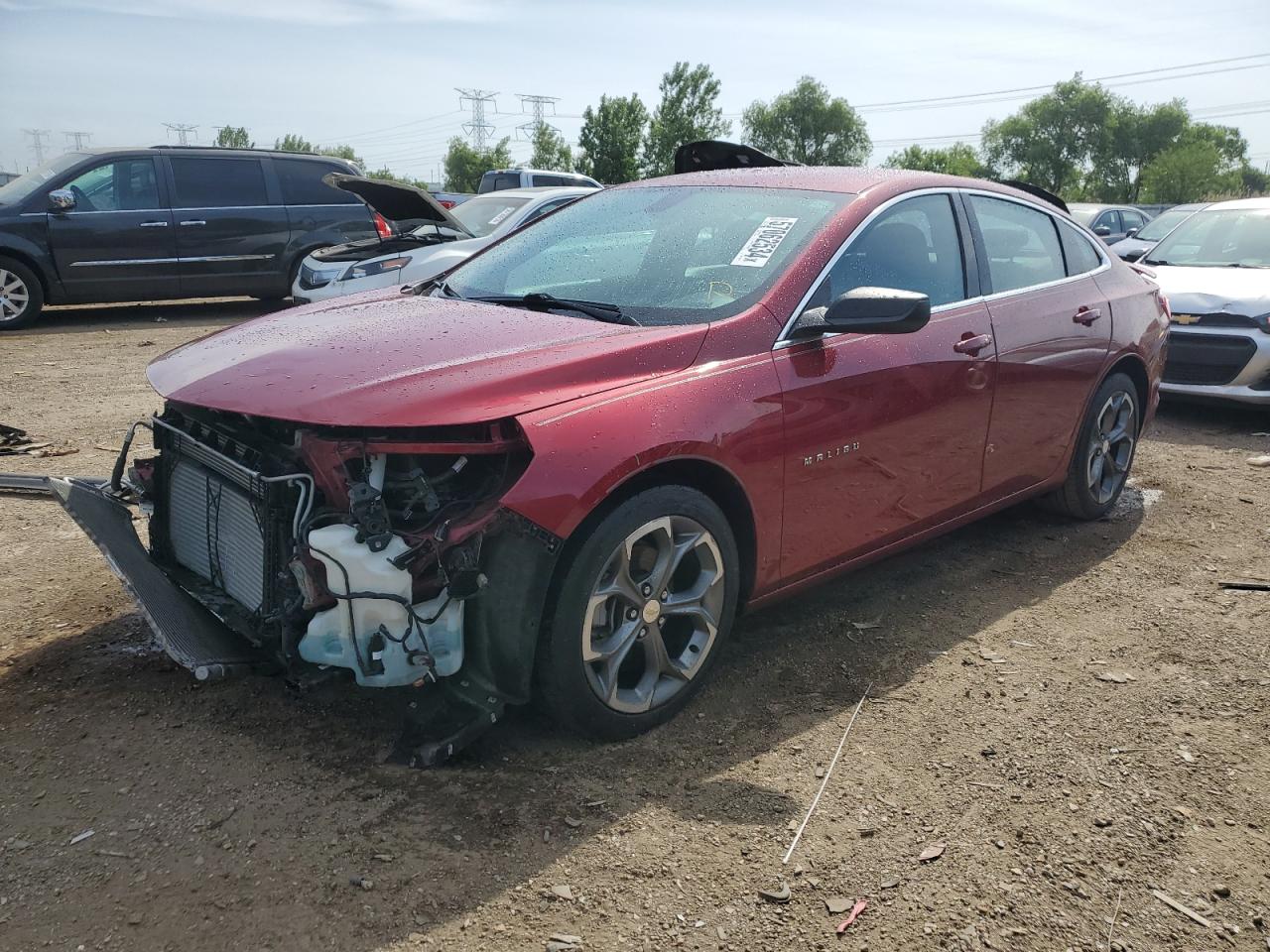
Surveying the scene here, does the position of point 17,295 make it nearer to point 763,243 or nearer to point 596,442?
point 763,243

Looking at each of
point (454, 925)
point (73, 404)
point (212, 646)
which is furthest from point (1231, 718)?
point (73, 404)

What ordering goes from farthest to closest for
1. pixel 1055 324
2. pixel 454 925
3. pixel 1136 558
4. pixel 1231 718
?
pixel 1136 558 < pixel 1055 324 < pixel 1231 718 < pixel 454 925

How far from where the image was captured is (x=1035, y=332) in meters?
4.36

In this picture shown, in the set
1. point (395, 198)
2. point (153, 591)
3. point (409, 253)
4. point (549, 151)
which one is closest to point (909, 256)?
point (153, 591)

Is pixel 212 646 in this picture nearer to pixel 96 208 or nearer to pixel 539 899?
pixel 539 899

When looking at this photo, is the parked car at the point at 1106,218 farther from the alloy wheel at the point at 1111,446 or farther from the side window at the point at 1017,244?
the side window at the point at 1017,244

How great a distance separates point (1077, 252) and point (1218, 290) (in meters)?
3.66

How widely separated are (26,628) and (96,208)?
910 centimetres

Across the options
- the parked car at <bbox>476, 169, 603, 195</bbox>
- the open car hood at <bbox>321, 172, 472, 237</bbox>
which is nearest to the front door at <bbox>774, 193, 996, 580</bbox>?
the open car hood at <bbox>321, 172, 472, 237</bbox>

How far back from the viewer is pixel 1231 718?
131 inches

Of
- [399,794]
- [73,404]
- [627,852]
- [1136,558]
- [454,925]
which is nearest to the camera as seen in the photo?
[454,925]

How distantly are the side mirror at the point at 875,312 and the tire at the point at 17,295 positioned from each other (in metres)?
10.5

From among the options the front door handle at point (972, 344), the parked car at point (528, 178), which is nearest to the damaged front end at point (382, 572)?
the front door handle at point (972, 344)

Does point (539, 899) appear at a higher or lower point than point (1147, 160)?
lower
